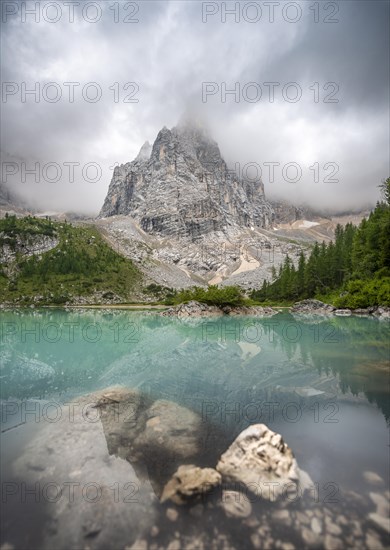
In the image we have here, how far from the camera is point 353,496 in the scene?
24.4ft

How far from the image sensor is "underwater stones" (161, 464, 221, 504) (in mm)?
7633

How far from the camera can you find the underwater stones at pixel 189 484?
7633 millimetres

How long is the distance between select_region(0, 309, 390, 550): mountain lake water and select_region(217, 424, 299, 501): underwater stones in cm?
40

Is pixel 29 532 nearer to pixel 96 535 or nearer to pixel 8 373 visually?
pixel 96 535

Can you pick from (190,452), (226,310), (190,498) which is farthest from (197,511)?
(226,310)

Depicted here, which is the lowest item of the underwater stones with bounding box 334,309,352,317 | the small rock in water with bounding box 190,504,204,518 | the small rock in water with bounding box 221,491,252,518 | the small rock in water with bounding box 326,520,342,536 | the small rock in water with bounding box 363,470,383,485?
the underwater stones with bounding box 334,309,352,317

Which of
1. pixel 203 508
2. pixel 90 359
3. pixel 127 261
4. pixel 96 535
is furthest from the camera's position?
pixel 127 261

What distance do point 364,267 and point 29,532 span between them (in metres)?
73.9

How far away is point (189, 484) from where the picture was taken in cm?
790

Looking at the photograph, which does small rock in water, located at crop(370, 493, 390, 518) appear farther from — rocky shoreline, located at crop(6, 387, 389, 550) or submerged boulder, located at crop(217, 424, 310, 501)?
submerged boulder, located at crop(217, 424, 310, 501)

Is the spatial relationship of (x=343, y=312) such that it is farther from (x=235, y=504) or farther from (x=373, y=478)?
(x=235, y=504)

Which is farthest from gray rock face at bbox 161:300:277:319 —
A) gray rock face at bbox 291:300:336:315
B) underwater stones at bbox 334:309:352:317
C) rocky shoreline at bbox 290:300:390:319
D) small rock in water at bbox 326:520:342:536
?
small rock in water at bbox 326:520:342:536

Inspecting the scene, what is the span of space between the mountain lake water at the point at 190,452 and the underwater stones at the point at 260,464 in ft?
1.32

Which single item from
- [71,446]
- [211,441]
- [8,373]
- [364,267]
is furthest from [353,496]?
[364,267]
